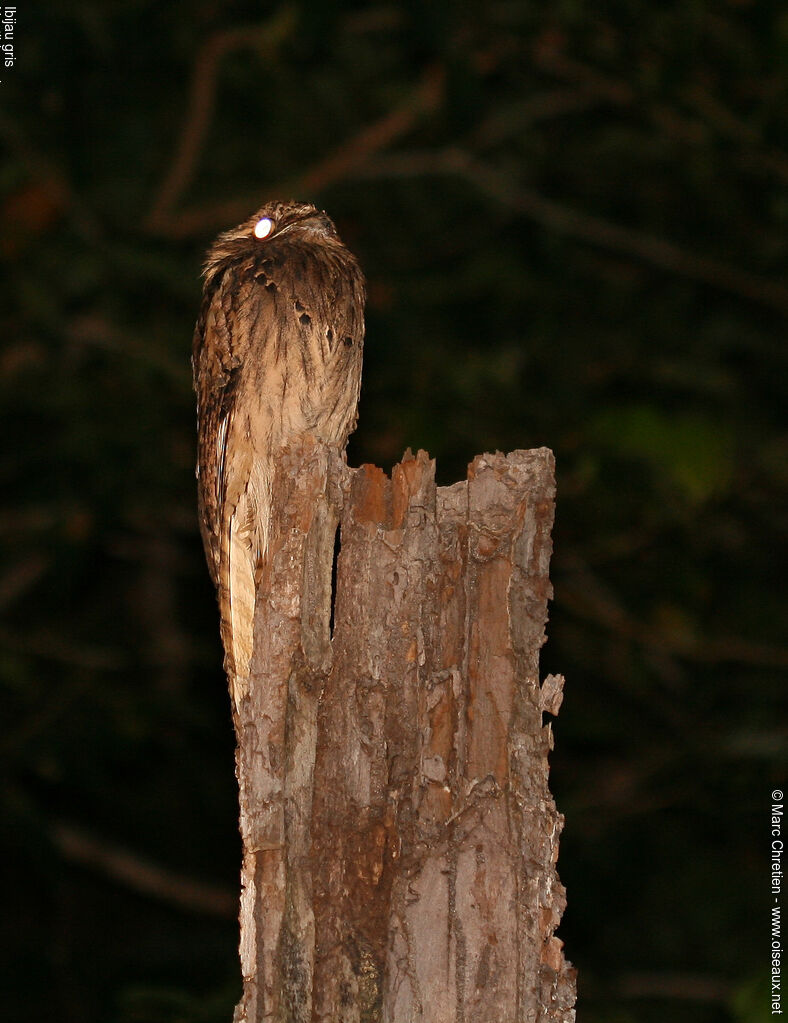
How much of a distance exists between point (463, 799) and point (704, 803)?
19.6 ft

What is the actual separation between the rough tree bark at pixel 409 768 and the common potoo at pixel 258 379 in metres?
0.94

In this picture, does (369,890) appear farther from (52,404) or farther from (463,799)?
(52,404)

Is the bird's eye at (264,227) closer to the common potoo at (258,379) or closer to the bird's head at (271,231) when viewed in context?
the bird's head at (271,231)

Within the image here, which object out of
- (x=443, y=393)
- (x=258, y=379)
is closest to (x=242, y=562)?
(x=258, y=379)

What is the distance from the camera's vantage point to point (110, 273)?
7.37 meters

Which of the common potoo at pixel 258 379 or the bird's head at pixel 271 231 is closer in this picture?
the common potoo at pixel 258 379

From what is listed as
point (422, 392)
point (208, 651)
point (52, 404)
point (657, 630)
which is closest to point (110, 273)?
point (52, 404)

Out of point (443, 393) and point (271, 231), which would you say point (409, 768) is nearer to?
point (271, 231)

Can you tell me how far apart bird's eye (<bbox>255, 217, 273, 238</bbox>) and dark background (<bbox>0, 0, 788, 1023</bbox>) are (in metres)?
1.95

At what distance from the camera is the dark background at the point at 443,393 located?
6.95 metres

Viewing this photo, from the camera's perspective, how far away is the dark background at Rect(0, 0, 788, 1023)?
274 inches

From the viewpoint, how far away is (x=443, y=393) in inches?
282

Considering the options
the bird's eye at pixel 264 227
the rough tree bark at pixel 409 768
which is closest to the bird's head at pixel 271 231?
the bird's eye at pixel 264 227

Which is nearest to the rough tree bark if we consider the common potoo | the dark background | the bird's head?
the common potoo
